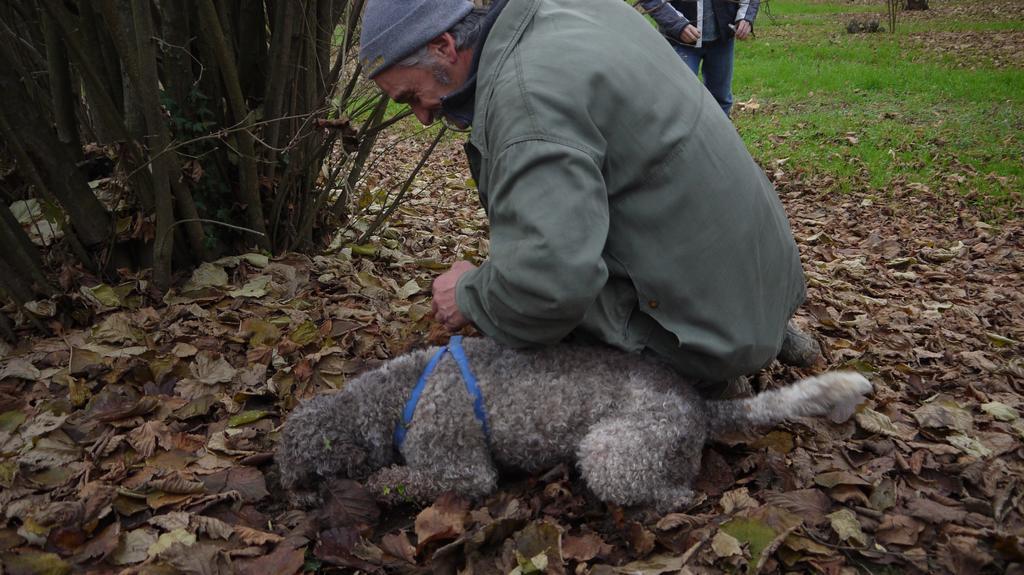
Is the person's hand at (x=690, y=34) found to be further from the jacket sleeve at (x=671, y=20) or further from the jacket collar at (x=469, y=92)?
the jacket collar at (x=469, y=92)

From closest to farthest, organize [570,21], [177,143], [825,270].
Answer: [570,21] < [177,143] < [825,270]

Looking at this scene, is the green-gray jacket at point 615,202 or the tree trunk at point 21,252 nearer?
the green-gray jacket at point 615,202

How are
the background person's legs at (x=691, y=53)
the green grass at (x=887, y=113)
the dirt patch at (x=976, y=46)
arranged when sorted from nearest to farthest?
the background person's legs at (x=691, y=53), the green grass at (x=887, y=113), the dirt patch at (x=976, y=46)

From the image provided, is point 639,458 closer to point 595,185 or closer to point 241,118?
point 595,185

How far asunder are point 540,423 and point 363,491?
704 millimetres

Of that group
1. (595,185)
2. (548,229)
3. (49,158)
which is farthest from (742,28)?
(49,158)

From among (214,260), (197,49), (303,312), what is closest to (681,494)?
(303,312)

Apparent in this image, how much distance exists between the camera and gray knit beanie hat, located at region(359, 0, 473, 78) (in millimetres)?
2537

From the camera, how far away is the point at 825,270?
5168 millimetres

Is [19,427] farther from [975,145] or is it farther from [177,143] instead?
[975,145]

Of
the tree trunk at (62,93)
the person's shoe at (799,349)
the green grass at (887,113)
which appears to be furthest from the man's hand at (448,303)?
the green grass at (887,113)

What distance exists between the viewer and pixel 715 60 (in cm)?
712

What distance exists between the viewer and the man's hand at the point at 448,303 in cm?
270

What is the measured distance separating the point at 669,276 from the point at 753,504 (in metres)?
0.86
